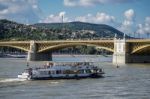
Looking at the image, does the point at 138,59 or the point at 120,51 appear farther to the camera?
the point at 138,59

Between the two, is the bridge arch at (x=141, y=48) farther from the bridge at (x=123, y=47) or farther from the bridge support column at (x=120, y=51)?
the bridge support column at (x=120, y=51)

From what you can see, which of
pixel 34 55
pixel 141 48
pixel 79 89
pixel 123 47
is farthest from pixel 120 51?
pixel 79 89

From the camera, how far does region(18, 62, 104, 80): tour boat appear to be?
238 ft

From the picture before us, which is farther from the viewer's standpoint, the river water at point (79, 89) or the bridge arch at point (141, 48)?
the bridge arch at point (141, 48)

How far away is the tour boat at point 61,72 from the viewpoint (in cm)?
7269

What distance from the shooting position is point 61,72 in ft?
244

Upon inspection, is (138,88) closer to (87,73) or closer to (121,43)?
(87,73)

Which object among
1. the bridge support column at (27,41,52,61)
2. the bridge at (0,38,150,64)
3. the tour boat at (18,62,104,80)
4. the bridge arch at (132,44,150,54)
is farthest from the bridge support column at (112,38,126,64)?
the tour boat at (18,62,104,80)

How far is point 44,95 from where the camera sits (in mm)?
55250

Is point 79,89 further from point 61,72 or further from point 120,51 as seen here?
point 120,51

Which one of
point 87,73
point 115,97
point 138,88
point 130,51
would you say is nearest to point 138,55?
point 130,51

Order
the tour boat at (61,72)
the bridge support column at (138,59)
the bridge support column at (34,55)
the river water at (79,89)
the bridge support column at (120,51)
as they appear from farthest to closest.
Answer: the bridge support column at (34,55) → the bridge support column at (138,59) → the bridge support column at (120,51) → the tour boat at (61,72) → the river water at (79,89)

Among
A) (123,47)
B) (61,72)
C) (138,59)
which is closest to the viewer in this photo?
(61,72)

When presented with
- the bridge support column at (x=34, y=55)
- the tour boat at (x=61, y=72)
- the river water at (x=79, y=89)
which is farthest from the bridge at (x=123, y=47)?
the river water at (x=79, y=89)
